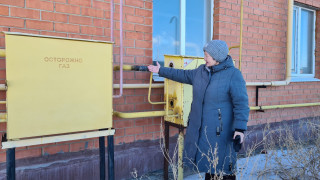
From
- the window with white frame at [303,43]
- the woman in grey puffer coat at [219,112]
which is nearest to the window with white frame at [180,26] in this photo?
the woman in grey puffer coat at [219,112]

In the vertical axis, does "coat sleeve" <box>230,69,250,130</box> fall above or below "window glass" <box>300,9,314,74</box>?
below

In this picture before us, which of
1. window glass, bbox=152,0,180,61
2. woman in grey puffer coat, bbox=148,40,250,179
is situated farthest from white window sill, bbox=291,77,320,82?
woman in grey puffer coat, bbox=148,40,250,179

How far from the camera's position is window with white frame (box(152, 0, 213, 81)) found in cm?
341

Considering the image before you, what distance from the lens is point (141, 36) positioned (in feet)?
9.67

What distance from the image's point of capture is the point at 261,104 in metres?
4.21

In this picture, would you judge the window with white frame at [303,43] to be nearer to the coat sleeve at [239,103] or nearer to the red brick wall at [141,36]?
the red brick wall at [141,36]

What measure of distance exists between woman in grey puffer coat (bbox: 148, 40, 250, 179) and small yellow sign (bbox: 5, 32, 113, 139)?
0.78 m

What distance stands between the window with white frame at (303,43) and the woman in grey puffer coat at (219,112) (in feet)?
11.1

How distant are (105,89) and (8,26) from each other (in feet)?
3.44

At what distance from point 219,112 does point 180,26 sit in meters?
1.72

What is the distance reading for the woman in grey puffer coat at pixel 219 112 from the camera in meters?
2.14

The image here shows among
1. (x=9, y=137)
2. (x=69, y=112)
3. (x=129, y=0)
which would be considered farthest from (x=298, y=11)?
(x=9, y=137)

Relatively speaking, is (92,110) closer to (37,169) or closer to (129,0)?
(37,169)

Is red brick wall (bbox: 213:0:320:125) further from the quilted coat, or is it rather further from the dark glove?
the dark glove
